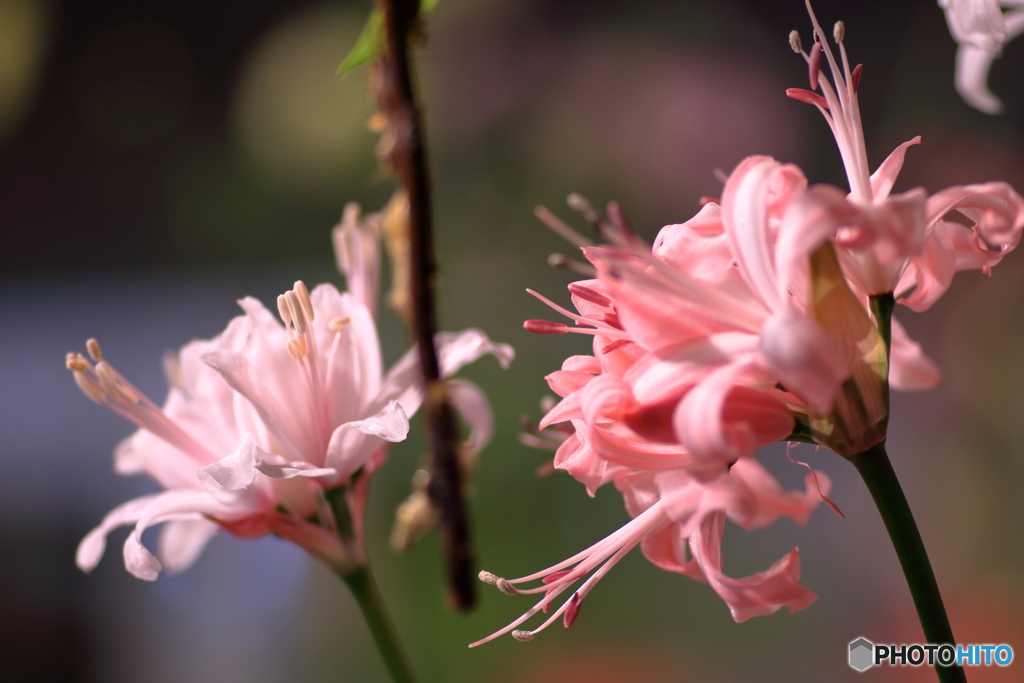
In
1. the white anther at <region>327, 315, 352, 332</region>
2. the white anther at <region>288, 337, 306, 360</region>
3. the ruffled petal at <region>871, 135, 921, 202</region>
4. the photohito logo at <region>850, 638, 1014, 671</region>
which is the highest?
the white anther at <region>327, 315, 352, 332</region>

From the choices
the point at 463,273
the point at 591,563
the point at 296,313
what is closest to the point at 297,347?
the point at 296,313

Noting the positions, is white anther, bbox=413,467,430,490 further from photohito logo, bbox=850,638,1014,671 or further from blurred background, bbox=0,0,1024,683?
blurred background, bbox=0,0,1024,683

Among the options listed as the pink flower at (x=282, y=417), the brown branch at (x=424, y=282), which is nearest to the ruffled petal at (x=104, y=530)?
the pink flower at (x=282, y=417)

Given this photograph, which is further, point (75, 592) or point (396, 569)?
point (75, 592)

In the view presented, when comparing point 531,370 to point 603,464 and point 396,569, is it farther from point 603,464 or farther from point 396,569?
point 603,464

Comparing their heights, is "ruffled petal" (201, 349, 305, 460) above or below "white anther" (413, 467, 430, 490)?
above

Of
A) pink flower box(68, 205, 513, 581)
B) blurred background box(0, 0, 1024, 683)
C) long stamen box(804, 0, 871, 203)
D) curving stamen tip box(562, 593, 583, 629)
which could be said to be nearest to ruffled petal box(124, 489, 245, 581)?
pink flower box(68, 205, 513, 581)

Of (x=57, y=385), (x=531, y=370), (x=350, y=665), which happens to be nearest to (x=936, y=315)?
(x=531, y=370)
